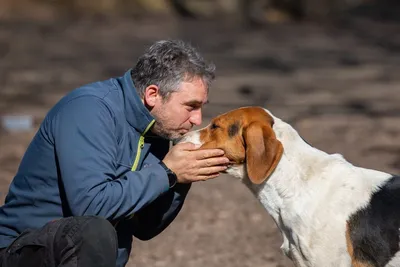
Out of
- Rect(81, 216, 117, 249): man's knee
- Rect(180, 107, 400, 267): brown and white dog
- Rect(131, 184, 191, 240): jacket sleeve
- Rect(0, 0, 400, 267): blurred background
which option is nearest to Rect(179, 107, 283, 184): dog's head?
Rect(180, 107, 400, 267): brown and white dog

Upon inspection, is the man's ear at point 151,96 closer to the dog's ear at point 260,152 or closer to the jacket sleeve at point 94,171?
the jacket sleeve at point 94,171

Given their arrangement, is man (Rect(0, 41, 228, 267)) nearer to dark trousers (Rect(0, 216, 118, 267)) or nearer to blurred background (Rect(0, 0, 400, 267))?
dark trousers (Rect(0, 216, 118, 267))

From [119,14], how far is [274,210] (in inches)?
850

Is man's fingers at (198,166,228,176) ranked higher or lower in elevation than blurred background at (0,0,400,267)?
higher

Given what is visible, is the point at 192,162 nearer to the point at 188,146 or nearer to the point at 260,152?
the point at 188,146

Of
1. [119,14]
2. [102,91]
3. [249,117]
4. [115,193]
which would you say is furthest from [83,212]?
[119,14]

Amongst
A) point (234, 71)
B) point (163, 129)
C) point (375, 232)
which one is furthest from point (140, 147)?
point (234, 71)

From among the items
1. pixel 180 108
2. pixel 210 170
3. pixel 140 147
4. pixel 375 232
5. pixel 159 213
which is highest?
pixel 180 108

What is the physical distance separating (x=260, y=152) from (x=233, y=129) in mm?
265

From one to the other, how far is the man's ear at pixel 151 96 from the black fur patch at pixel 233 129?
20.1 inches

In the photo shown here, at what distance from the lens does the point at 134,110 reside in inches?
216

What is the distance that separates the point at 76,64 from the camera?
18.2m

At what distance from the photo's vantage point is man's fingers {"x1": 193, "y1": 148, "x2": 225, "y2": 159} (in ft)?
18.2

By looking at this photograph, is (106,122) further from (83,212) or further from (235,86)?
(235,86)
